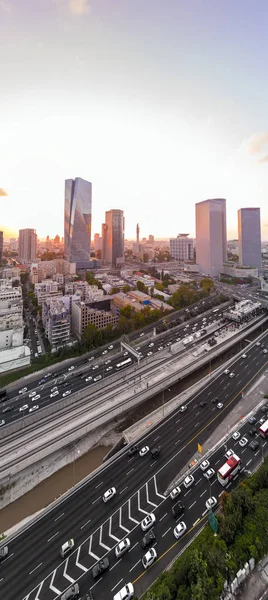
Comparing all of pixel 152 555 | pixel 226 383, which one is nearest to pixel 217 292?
pixel 226 383

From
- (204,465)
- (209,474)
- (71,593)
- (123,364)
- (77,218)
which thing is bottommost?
(71,593)

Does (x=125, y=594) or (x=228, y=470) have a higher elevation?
(x=228, y=470)

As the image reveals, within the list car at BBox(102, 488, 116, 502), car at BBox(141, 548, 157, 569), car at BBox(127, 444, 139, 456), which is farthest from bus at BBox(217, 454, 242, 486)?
car at BBox(102, 488, 116, 502)

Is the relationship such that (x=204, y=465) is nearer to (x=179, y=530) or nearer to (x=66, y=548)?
(x=179, y=530)

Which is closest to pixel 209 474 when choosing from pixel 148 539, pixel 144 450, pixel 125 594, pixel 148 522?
pixel 144 450

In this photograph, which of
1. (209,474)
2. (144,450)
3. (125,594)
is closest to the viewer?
(125,594)

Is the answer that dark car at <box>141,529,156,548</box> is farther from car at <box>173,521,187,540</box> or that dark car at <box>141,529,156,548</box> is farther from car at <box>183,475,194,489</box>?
car at <box>183,475,194,489</box>

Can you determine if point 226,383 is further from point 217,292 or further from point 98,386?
point 217,292
